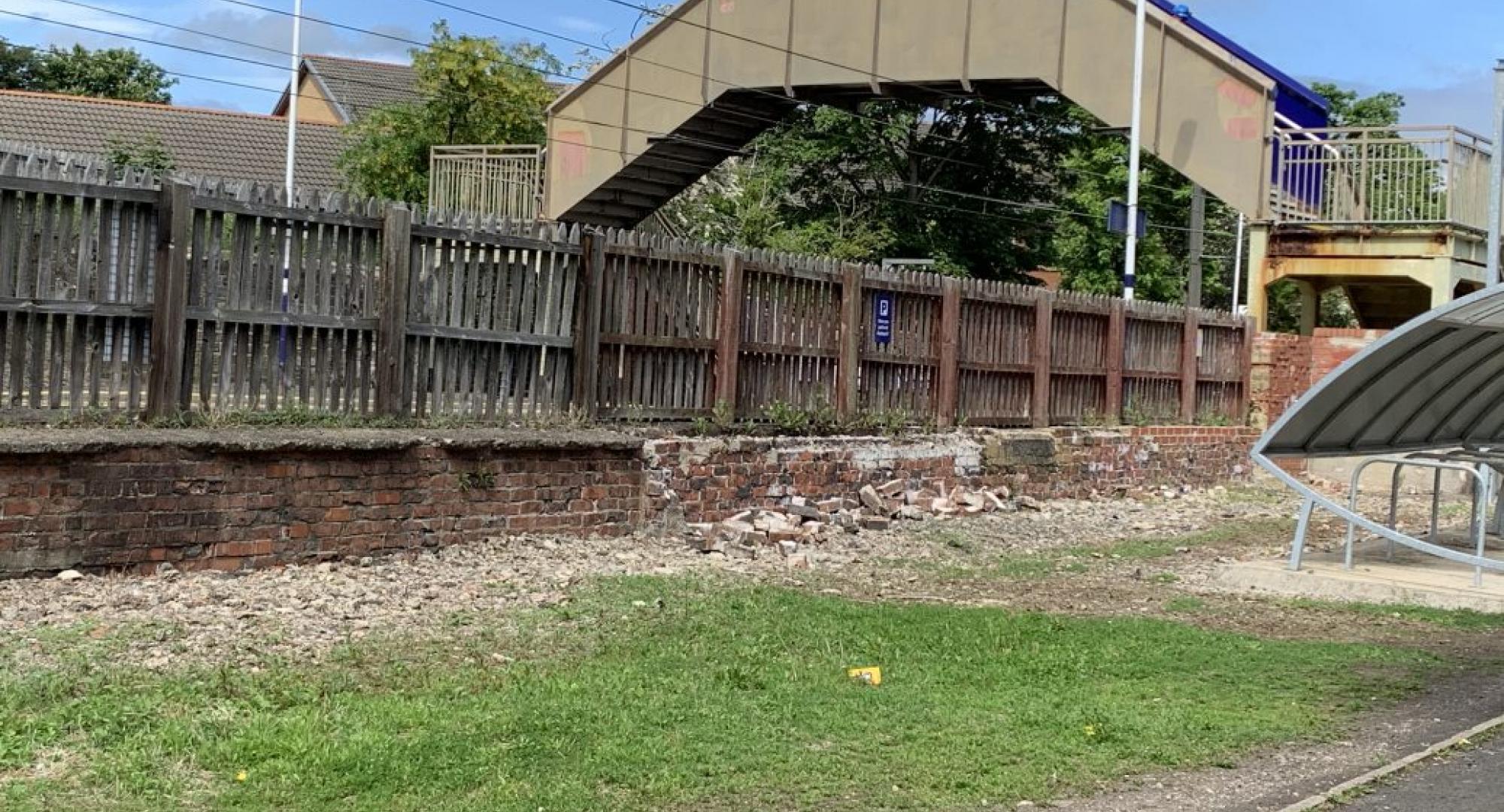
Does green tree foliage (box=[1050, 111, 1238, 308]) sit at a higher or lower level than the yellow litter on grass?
higher

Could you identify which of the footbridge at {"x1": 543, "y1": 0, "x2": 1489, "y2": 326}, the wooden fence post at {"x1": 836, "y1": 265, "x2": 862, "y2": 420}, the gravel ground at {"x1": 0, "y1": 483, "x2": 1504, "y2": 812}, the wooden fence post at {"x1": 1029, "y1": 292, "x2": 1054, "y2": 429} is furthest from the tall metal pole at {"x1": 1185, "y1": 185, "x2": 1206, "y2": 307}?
the wooden fence post at {"x1": 836, "y1": 265, "x2": 862, "y2": 420}

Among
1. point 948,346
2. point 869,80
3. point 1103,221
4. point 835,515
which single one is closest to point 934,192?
point 1103,221

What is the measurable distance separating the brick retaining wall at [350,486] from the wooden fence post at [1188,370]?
21.0 ft

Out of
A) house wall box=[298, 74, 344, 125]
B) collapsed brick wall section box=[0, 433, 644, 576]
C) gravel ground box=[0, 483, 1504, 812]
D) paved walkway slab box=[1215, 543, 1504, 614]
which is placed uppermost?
house wall box=[298, 74, 344, 125]

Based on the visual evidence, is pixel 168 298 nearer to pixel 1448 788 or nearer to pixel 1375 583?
pixel 1448 788

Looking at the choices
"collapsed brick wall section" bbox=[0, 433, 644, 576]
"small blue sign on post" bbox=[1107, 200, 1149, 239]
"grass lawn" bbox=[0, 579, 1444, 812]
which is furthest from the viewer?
"small blue sign on post" bbox=[1107, 200, 1149, 239]

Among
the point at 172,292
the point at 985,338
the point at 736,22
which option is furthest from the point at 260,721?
the point at 736,22

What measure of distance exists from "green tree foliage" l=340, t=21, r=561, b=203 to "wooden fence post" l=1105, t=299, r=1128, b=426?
14.6 metres

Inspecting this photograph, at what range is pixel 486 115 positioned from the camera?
29234mm

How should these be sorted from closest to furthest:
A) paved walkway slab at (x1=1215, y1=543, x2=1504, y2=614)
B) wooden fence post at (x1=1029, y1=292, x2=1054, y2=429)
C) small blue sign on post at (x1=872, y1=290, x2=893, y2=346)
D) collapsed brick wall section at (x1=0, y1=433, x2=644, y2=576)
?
1. collapsed brick wall section at (x1=0, y1=433, x2=644, y2=576)
2. paved walkway slab at (x1=1215, y1=543, x2=1504, y2=614)
3. small blue sign on post at (x1=872, y1=290, x2=893, y2=346)
4. wooden fence post at (x1=1029, y1=292, x2=1054, y2=429)

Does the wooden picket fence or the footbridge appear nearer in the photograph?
the wooden picket fence

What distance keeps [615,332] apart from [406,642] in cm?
489

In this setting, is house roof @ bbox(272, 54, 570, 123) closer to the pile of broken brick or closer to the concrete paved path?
the pile of broken brick

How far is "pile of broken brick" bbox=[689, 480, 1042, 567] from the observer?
38.2ft
